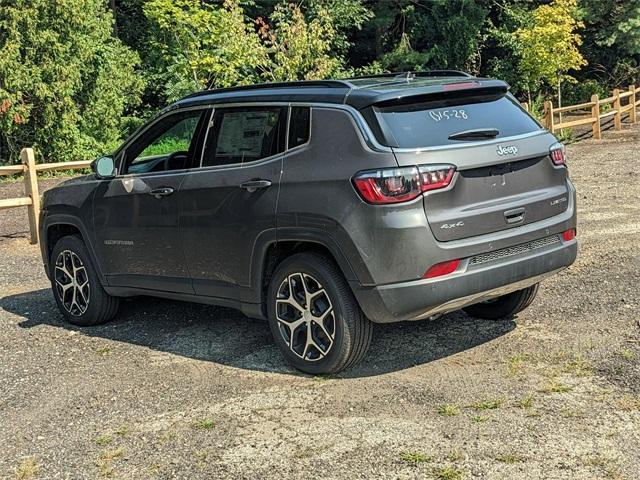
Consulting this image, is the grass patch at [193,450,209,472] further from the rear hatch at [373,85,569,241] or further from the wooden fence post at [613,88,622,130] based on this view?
the wooden fence post at [613,88,622,130]

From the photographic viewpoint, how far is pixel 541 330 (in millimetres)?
5812

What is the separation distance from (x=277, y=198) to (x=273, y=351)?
4.09 ft

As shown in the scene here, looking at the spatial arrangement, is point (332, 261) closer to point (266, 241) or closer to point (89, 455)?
point (266, 241)

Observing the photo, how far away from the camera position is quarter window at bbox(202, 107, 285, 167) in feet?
17.6

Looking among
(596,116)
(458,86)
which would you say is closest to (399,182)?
(458,86)

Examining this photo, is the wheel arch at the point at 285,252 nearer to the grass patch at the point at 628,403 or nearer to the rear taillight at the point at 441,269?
the rear taillight at the point at 441,269

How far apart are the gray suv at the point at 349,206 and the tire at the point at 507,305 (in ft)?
0.04

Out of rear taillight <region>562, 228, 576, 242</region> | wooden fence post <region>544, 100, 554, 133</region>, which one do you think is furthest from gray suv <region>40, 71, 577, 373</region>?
wooden fence post <region>544, 100, 554, 133</region>

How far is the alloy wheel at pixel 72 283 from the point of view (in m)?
6.86

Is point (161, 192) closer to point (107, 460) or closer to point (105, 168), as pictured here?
point (105, 168)

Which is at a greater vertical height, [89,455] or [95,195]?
[95,195]

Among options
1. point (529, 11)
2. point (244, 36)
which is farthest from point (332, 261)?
point (529, 11)

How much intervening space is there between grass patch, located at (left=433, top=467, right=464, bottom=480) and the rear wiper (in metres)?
2.03

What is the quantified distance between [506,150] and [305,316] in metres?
1.64
